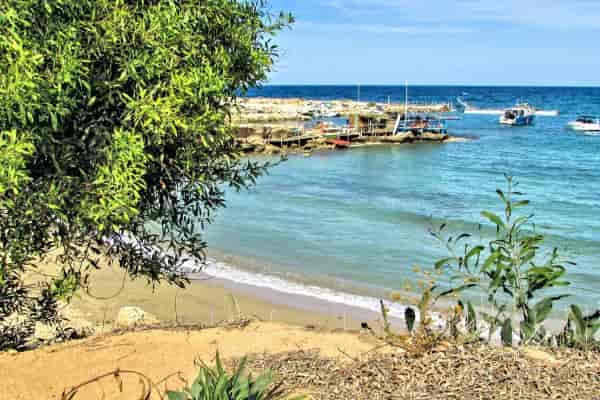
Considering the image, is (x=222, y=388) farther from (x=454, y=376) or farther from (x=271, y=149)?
(x=271, y=149)

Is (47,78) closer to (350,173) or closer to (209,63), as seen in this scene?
(209,63)

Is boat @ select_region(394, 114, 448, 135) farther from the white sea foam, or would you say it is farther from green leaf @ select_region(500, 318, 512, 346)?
green leaf @ select_region(500, 318, 512, 346)

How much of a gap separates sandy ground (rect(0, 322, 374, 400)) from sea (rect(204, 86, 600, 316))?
208 centimetres

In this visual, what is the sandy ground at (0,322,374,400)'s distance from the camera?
450cm

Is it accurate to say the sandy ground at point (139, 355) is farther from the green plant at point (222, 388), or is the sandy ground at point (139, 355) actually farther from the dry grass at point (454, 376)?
the green plant at point (222, 388)

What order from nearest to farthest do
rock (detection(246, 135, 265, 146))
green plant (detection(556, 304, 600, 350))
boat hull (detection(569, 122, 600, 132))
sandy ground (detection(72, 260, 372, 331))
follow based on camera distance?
green plant (detection(556, 304, 600, 350)) < sandy ground (detection(72, 260, 372, 331)) < rock (detection(246, 135, 265, 146)) < boat hull (detection(569, 122, 600, 132))

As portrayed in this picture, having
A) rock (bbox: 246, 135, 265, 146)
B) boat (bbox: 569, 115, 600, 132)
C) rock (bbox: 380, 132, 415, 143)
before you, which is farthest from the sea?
boat (bbox: 569, 115, 600, 132)

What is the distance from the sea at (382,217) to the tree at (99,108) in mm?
1465

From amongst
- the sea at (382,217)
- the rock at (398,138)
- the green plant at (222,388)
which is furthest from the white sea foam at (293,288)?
the rock at (398,138)

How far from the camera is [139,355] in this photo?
505 cm

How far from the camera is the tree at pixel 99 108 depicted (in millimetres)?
3715

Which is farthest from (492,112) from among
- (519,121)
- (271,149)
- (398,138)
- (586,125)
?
(271,149)

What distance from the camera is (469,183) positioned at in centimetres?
3102

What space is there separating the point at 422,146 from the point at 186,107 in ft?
155
